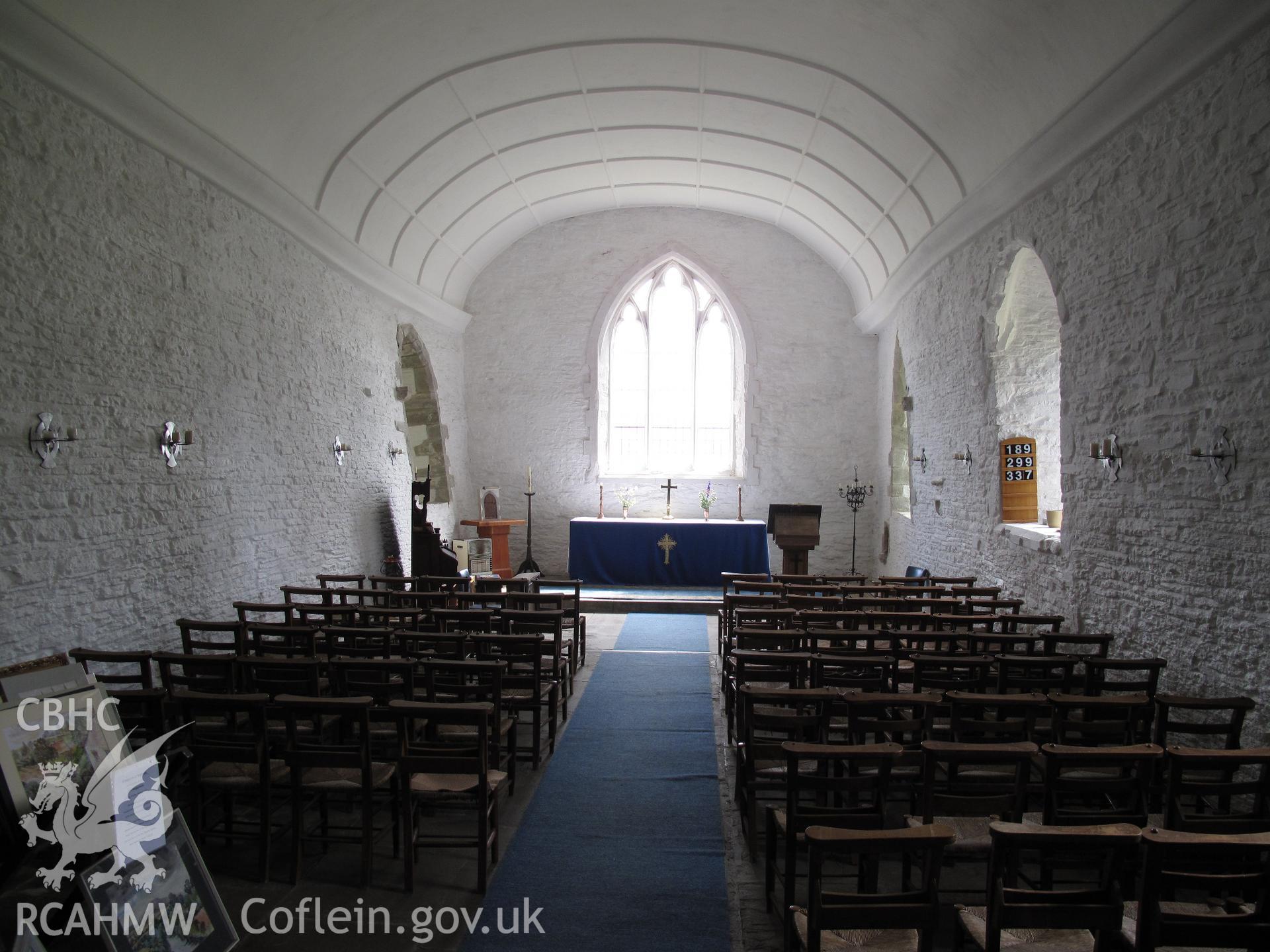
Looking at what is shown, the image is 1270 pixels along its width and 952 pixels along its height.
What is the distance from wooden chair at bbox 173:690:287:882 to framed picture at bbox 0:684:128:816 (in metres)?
0.32

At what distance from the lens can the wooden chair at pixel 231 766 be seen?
381 cm

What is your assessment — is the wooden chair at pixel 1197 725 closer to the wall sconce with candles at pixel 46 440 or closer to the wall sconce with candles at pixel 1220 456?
the wall sconce with candles at pixel 1220 456

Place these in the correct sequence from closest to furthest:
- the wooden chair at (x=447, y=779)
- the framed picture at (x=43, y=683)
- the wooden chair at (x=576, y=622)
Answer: the framed picture at (x=43, y=683) → the wooden chair at (x=447, y=779) → the wooden chair at (x=576, y=622)

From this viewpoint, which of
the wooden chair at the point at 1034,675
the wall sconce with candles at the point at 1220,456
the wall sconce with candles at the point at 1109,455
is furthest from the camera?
the wall sconce with candles at the point at 1109,455

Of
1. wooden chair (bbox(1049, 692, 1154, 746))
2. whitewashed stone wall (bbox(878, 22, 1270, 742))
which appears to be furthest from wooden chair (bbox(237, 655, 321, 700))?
whitewashed stone wall (bbox(878, 22, 1270, 742))

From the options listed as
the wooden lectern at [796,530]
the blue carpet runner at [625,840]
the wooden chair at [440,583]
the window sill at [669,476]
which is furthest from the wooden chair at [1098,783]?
the window sill at [669,476]

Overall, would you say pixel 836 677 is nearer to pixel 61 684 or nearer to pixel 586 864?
pixel 586 864

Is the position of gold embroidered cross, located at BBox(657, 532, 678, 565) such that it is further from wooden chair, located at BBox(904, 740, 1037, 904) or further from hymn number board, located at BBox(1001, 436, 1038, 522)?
wooden chair, located at BBox(904, 740, 1037, 904)

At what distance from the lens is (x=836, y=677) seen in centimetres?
464

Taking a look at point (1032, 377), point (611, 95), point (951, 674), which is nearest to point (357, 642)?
point (951, 674)

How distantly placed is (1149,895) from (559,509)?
12107 millimetres

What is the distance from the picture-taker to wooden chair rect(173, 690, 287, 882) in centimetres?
381

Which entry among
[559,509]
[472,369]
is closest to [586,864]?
[559,509]

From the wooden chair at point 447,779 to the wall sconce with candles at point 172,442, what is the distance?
3.41m
